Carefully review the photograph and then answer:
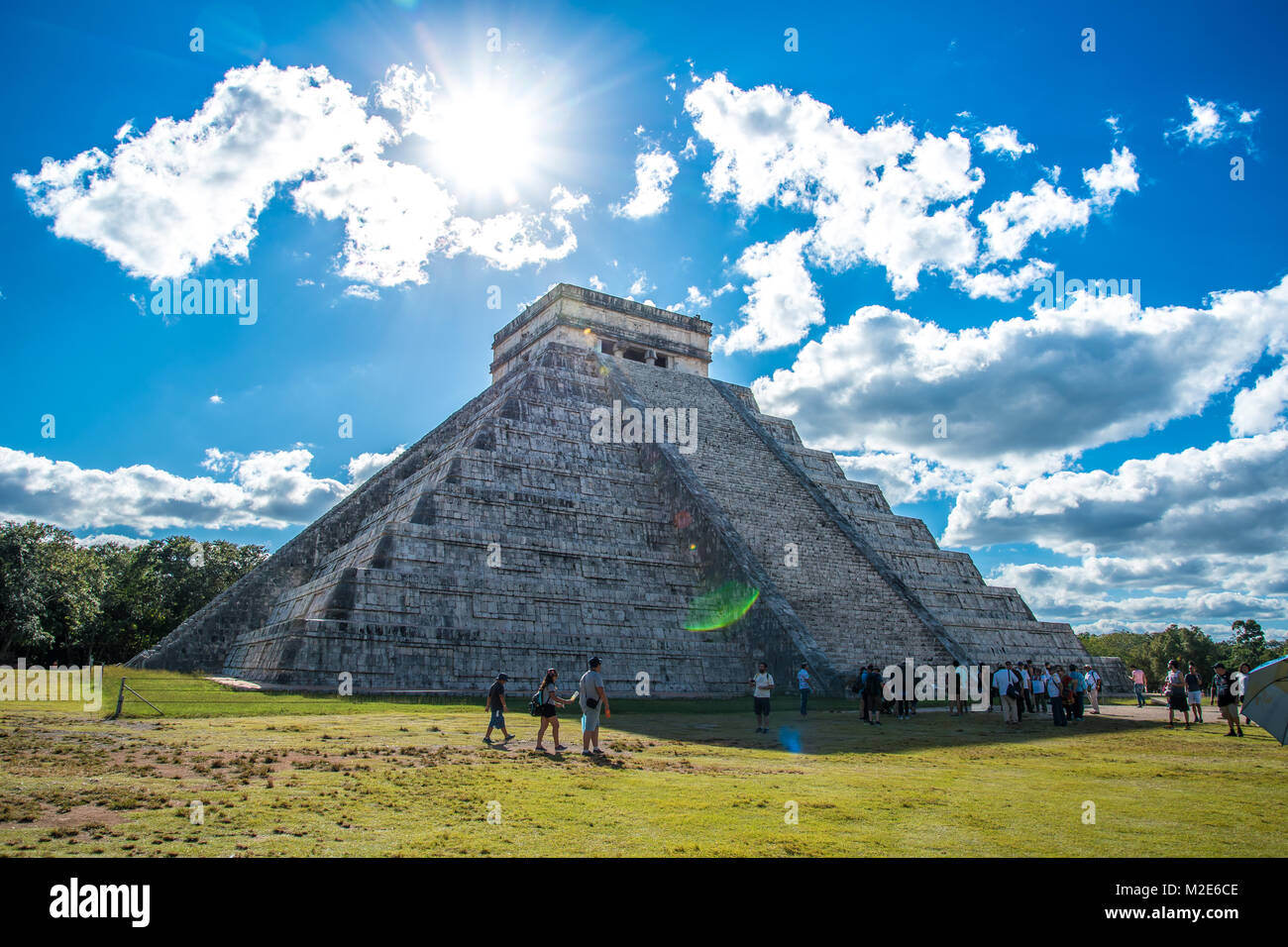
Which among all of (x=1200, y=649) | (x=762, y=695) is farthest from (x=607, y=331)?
(x=1200, y=649)

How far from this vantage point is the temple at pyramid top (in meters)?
31.0

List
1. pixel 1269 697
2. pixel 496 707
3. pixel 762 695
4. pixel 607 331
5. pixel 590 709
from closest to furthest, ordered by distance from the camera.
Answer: pixel 1269 697 → pixel 590 709 → pixel 496 707 → pixel 762 695 → pixel 607 331

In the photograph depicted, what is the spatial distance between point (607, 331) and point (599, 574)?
15.4 m

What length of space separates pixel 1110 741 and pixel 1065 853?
8.09 m

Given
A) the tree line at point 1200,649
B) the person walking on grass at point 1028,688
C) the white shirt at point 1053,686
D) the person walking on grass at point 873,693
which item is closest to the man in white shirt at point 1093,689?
the person walking on grass at point 1028,688

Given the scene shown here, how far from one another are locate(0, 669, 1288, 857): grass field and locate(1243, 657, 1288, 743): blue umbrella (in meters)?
0.67

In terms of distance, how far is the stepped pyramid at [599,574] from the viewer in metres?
15.7

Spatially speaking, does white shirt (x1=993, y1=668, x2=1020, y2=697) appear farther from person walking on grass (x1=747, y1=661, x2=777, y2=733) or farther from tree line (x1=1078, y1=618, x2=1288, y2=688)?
tree line (x1=1078, y1=618, x2=1288, y2=688)

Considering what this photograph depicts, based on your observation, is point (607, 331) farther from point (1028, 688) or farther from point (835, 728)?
point (835, 728)

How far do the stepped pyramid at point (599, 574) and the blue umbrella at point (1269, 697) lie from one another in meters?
10.6

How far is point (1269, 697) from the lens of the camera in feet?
20.5

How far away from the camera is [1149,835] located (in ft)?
17.2

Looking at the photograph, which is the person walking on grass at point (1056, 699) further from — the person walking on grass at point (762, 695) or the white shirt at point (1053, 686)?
the person walking on grass at point (762, 695)
